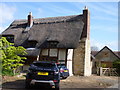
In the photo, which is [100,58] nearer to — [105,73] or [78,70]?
[105,73]

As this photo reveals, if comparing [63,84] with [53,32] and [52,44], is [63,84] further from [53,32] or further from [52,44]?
[53,32]

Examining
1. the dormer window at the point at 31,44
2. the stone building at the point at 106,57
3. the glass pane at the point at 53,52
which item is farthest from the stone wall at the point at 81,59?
the stone building at the point at 106,57

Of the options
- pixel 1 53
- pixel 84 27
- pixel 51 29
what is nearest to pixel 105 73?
pixel 84 27

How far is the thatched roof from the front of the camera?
68.0 feet

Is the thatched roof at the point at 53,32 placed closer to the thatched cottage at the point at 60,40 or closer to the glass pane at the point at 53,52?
the thatched cottage at the point at 60,40

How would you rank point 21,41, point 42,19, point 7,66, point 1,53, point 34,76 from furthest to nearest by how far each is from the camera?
point 42,19 < point 21,41 < point 7,66 < point 1,53 < point 34,76

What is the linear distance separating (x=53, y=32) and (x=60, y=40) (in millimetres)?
2208

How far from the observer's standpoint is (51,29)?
2336 cm

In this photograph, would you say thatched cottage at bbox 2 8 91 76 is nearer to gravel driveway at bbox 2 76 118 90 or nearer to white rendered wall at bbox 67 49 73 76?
white rendered wall at bbox 67 49 73 76

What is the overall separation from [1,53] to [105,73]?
17.7 metres

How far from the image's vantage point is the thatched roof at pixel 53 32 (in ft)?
68.0

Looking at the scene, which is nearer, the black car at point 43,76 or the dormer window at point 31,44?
the black car at point 43,76

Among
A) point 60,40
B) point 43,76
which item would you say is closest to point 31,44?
point 60,40

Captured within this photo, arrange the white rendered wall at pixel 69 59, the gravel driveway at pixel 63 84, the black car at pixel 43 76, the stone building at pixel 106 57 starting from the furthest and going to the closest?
the stone building at pixel 106 57 → the white rendered wall at pixel 69 59 → the gravel driveway at pixel 63 84 → the black car at pixel 43 76
